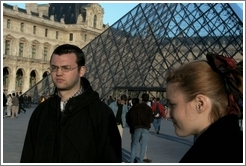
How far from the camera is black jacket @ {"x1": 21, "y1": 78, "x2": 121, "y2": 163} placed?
260cm

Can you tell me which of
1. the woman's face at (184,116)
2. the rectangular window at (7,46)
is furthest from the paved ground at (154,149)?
the rectangular window at (7,46)

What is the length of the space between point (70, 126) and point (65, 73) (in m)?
0.27

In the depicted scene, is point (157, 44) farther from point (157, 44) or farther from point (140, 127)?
point (140, 127)

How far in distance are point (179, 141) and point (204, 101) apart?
10.4 m

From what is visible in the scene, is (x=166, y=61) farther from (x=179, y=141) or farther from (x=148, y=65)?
(x=179, y=141)

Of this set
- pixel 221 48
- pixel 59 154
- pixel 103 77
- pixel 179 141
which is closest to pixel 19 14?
pixel 103 77

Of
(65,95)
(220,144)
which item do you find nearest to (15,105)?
(65,95)

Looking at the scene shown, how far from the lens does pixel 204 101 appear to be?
60.7 inches

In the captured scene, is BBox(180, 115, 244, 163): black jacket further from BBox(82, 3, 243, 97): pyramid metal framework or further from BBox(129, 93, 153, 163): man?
BBox(82, 3, 243, 97): pyramid metal framework

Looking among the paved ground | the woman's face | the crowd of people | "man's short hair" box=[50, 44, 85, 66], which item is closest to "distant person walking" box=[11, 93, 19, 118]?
the paved ground

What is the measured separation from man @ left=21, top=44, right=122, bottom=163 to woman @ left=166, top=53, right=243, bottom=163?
1078 mm

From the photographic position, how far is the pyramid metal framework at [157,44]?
99.5ft

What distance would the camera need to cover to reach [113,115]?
9.07 ft

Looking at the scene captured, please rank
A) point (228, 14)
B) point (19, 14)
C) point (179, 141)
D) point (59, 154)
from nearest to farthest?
1. point (59, 154)
2. point (179, 141)
3. point (228, 14)
4. point (19, 14)
